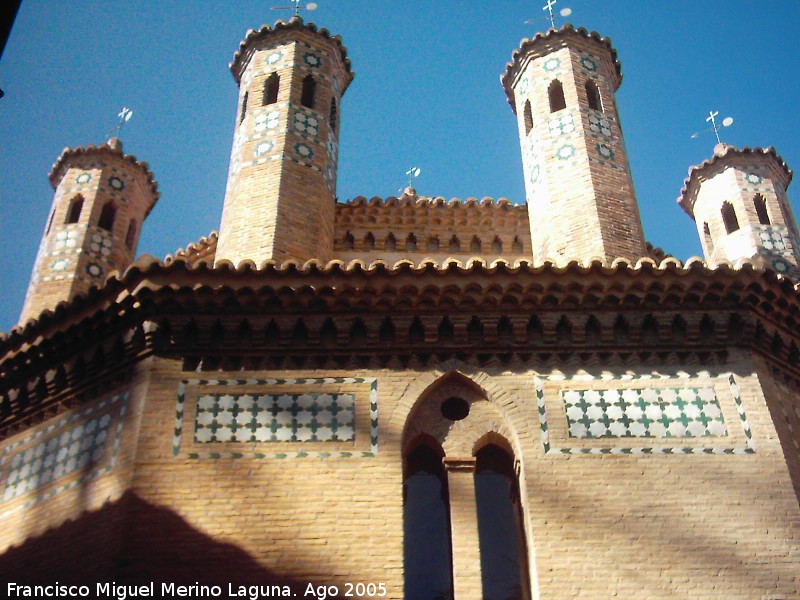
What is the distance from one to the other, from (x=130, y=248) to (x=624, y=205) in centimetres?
703

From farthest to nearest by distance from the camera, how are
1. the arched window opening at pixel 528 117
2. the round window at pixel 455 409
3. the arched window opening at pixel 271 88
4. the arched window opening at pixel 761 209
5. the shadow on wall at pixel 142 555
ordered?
the arched window opening at pixel 761 209, the arched window opening at pixel 528 117, the arched window opening at pixel 271 88, the round window at pixel 455 409, the shadow on wall at pixel 142 555

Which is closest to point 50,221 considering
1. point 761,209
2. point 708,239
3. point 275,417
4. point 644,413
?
point 275,417

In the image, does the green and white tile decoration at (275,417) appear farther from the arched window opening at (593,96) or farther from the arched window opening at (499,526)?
the arched window opening at (593,96)

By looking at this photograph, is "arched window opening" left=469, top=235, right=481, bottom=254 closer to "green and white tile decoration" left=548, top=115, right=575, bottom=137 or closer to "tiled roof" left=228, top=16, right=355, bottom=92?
"green and white tile decoration" left=548, top=115, right=575, bottom=137

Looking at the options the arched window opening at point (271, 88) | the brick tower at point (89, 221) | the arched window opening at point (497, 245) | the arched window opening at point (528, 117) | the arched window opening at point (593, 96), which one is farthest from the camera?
the arched window opening at point (497, 245)

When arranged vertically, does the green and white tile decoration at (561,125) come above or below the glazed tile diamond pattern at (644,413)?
above

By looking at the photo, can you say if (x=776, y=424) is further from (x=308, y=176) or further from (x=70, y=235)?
(x=70, y=235)

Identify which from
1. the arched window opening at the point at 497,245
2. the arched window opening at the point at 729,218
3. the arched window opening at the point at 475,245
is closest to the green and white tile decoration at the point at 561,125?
the arched window opening at the point at 497,245

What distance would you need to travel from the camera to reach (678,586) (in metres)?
7.70

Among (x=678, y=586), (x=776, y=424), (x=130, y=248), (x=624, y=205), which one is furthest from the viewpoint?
(x=130, y=248)

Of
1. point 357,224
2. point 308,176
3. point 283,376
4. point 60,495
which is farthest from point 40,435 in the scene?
point 357,224

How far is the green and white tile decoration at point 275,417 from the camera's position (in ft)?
27.6

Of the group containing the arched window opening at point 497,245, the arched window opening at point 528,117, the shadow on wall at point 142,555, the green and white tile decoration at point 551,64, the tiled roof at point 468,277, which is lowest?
the shadow on wall at point 142,555

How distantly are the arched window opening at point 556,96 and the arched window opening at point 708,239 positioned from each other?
326 centimetres
